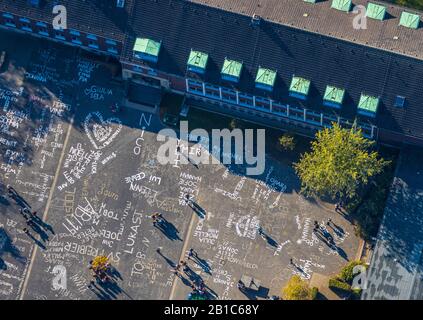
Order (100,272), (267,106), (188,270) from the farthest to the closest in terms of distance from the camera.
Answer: (188,270) → (267,106) → (100,272)

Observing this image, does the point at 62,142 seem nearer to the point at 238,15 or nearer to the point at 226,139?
the point at 226,139

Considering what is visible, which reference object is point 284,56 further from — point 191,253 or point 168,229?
point 191,253

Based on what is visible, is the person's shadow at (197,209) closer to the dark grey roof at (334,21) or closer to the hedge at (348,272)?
the hedge at (348,272)

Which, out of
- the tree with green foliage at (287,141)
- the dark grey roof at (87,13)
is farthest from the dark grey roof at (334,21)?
the tree with green foliage at (287,141)

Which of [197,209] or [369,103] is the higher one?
[369,103]

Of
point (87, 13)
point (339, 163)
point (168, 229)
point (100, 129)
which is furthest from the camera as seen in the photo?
point (100, 129)

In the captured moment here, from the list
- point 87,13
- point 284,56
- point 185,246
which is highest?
point 284,56

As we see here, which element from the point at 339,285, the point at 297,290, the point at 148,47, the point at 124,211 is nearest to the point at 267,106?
the point at 148,47
